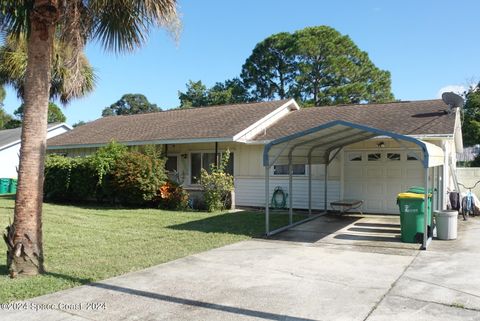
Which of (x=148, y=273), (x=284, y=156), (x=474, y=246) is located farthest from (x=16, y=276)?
(x=474, y=246)

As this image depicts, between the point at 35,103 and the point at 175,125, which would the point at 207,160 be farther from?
the point at 35,103

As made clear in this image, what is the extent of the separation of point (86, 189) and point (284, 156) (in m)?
9.55

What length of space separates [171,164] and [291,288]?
13.7 meters

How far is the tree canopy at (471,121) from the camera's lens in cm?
2959

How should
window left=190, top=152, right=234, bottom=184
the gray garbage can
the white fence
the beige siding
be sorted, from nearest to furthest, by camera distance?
the gray garbage can < the beige siding < window left=190, top=152, right=234, bottom=184 < the white fence

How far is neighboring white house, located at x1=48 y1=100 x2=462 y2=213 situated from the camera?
49.3 feet

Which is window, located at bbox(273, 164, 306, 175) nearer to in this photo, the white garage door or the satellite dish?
the white garage door

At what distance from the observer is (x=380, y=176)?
50.4 feet

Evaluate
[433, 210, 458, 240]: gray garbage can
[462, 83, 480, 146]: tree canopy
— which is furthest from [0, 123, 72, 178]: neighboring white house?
[462, 83, 480, 146]: tree canopy

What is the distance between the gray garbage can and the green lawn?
4.42m

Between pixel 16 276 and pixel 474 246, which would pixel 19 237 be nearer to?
pixel 16 276

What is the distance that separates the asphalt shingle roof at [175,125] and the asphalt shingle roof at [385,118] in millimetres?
1214

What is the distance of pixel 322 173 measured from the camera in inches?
642

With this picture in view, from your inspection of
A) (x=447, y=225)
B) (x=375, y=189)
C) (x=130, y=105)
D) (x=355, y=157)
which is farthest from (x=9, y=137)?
(x=130, y=105)
